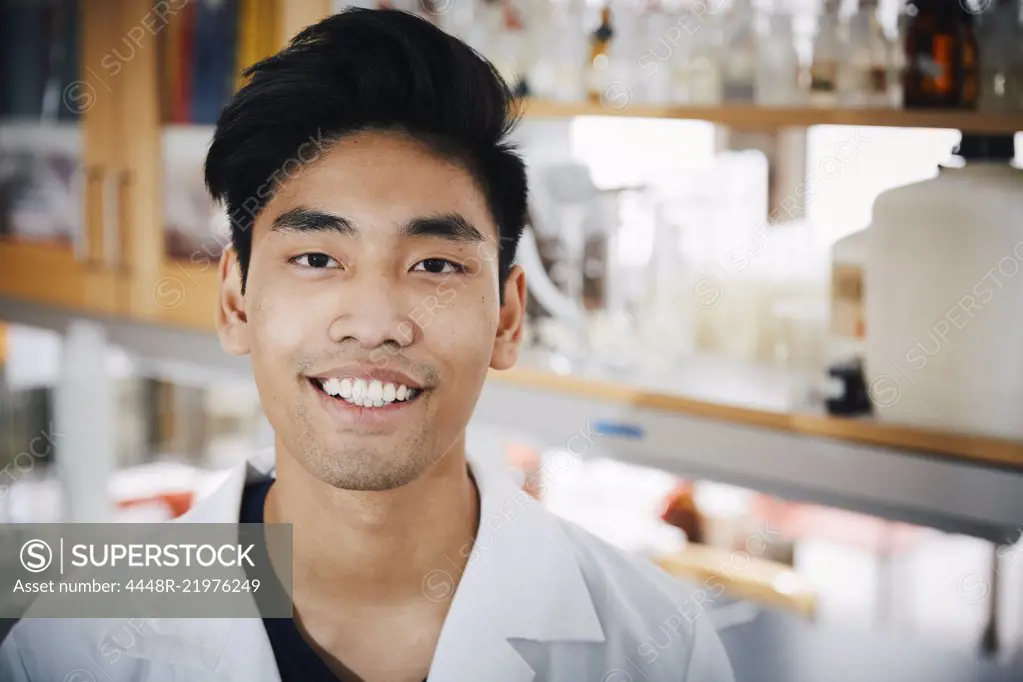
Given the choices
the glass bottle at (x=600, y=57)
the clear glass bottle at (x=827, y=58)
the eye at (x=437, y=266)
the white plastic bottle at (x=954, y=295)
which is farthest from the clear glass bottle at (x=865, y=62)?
the eye at (x=437, y=266)

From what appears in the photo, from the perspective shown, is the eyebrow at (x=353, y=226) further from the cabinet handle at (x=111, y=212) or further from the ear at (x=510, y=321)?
the cabinet handle at (x=111, y=212)

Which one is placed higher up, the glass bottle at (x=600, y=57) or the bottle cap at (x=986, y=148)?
the glass bottle at (x=600, y=57)

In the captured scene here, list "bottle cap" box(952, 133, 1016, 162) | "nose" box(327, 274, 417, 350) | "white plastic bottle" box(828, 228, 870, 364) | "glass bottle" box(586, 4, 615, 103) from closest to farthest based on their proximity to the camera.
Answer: "nose" box(327, 274, 417, 350), "bottle cap" box(952, 133, 1016, 162), "white plastic bottle" box(828, 228, 870, 364), "glass bottle" box(586, 4, 615, 103)

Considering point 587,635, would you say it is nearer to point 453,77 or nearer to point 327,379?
point 327,379

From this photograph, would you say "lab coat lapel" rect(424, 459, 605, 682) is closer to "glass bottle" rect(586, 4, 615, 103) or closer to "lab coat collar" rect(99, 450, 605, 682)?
"lab coat collar" rect(99, 450, 605, 682)

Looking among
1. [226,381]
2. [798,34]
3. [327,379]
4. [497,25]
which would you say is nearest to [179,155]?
[226,381]

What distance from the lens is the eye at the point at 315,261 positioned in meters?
1.03

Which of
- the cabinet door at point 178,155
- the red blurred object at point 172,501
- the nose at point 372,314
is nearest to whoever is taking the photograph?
the nose at point 372,314

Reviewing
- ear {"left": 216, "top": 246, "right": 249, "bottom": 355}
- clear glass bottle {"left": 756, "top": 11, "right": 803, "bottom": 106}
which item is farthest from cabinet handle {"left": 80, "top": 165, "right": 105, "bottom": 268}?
clear glass bottle {"left": 756, "top": 11, "right": 803, "bottom": 106}

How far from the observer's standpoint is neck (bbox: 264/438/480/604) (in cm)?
111

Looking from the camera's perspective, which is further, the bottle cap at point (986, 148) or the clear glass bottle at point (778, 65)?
the clear glass bottle at point (778, 65)

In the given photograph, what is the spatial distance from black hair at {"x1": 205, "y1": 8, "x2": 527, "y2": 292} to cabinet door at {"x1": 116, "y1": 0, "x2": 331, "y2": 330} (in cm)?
54

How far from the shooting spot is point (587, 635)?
1118 millimetres

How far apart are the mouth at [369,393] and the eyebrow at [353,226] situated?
14 cm
